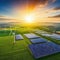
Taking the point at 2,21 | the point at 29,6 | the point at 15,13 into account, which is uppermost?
the point at 29,6

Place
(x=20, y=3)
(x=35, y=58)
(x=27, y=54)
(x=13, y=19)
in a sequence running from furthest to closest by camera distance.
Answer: (x=13, y=19) → (x=20, y=3) → (x=27, y=54) → (x=35, y=58)

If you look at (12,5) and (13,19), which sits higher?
(12,5)

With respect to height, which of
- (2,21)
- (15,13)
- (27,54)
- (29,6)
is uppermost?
(29,6)

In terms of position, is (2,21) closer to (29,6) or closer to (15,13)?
(15,13)

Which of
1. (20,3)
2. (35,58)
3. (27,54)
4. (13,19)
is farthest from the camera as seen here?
(13,19)

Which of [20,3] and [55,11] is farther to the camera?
[55,11]

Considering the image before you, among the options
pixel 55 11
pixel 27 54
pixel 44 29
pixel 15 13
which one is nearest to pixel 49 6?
pixel 55 11

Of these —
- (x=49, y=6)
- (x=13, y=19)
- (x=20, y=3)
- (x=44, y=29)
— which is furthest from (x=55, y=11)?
(x=13, y=19)

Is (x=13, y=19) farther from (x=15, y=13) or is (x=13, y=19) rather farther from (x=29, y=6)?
(x=29, y=6)

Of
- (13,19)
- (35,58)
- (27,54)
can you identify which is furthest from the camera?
(13,19)

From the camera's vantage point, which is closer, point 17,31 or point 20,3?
point 20,3
